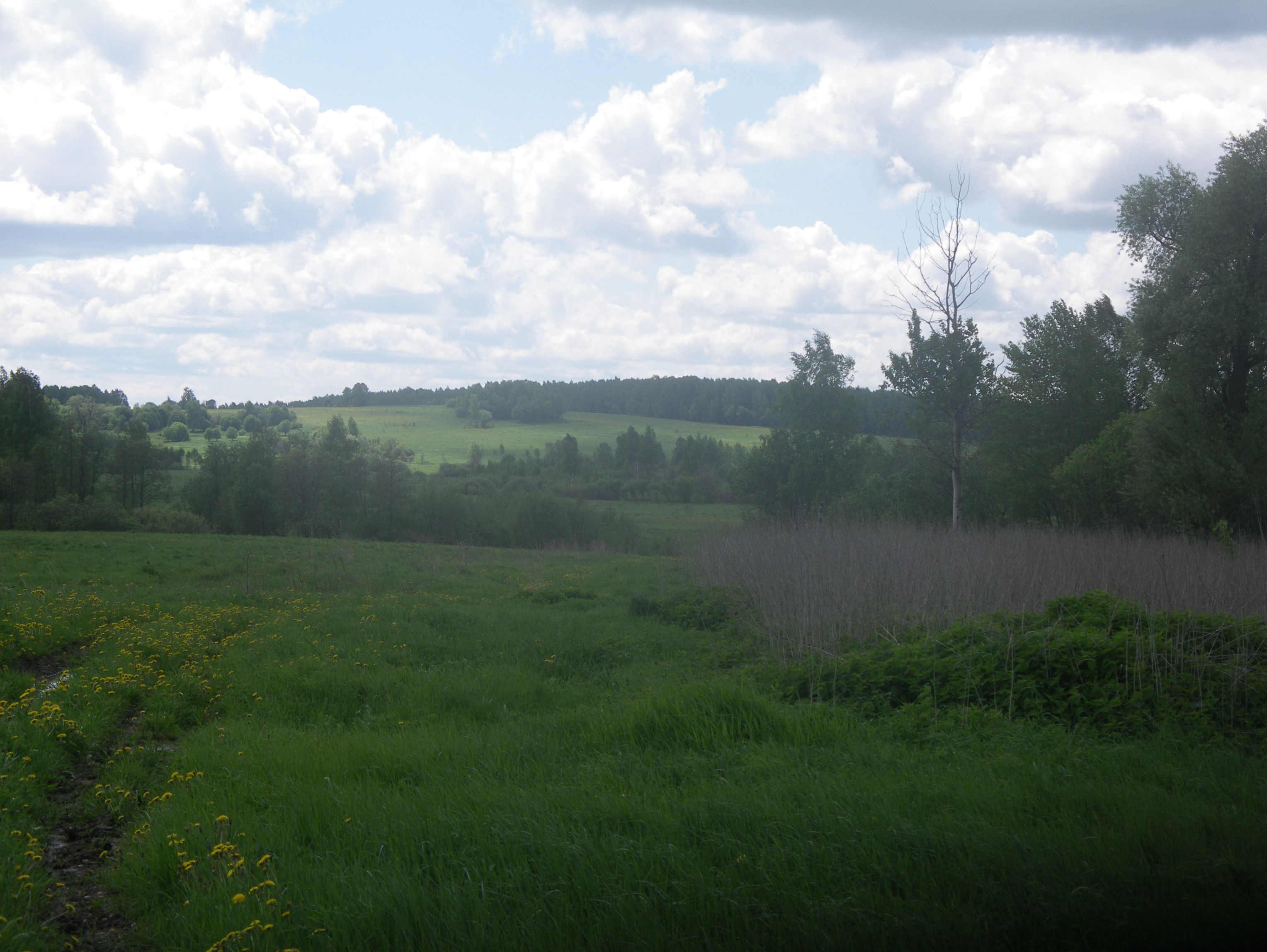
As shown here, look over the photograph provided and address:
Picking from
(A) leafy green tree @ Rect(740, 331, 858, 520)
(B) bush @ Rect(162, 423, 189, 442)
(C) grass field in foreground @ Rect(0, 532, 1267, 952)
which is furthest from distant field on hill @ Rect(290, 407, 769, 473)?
(C) grass field in foreground @ Rect(0, 532, 1267, 952)

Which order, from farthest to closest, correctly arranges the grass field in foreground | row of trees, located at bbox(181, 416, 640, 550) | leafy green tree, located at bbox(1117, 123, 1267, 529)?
row of trees, located at bbox(181, 416, 640, 550)
leafy green tree, located at bbox(1117, 123, 1267, 529)
the grass field in foreground

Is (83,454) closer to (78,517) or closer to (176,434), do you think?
(78,517)

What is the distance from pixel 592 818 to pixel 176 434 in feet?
325

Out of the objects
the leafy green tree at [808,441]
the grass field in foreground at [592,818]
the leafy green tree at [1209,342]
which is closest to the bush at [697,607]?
the grass field in foreground at [592,818]

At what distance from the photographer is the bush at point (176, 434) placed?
8688cm

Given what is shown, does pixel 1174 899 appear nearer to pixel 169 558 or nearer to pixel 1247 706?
pixel 1247 706

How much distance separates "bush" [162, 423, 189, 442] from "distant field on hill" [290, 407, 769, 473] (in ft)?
3.93

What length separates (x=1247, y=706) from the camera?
6.42 meters

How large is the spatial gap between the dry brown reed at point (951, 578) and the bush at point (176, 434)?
297ft

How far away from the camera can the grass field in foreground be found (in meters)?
3.62

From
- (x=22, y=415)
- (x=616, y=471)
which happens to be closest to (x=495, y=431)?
(x=616, y=471)

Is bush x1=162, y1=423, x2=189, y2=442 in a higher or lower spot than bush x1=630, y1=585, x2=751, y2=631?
higher

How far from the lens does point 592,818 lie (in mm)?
4758

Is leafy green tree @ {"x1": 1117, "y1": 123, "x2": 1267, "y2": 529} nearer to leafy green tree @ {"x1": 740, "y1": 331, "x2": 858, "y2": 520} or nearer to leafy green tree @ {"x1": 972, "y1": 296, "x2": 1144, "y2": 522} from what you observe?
leafy green tree @ {"x1": 972, "y1": 296, "x2": 1144, "y2": 522}
